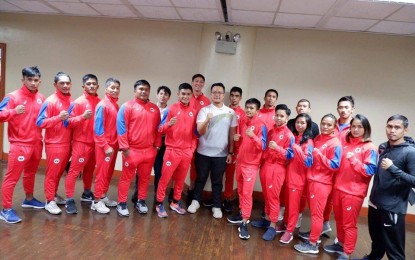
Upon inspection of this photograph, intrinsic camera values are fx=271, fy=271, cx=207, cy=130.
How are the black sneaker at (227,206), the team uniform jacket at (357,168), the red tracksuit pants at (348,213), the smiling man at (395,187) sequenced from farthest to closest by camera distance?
1. the black sneaker at (227,206)
2. the red tracksuit pants at (348,213)
3. the team uniform jacket at (357,168)
4. the smiling man at (395,187)

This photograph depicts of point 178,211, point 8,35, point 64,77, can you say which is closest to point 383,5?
point 178,211

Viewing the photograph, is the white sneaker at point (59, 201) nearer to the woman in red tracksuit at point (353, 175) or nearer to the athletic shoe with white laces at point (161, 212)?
the athletic shoe with white laces at point (161, 212)

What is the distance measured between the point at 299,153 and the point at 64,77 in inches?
98.9

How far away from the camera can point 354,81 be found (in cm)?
395

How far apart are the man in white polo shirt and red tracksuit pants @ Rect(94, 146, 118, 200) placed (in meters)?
1.01

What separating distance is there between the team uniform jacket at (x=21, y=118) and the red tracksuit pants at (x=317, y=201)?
109 inches

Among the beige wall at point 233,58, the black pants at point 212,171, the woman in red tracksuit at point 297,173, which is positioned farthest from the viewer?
the beige wall at point 233,58

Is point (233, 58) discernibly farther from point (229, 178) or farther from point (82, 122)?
point (82, 122)

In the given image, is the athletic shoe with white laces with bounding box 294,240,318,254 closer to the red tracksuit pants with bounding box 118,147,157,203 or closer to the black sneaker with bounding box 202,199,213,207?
the black sneaker with bounding box 202,199,213,207

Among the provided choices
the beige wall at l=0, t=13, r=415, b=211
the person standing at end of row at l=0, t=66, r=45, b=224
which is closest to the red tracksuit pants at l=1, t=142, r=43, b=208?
the person standing at end of row at l=0, t=66, r=45, b=224

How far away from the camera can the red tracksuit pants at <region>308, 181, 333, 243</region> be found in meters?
2.59

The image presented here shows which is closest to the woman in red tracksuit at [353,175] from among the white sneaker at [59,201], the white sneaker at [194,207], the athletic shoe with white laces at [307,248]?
the athletic shoe with white laces at [307,248]

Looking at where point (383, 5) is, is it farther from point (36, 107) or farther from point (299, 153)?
point (36, 107)

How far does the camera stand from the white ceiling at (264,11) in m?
2.92
